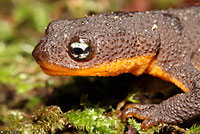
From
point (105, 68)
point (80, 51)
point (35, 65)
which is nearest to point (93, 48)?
point (80, 51)

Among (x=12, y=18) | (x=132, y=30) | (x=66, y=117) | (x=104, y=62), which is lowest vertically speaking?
(x=66, y=117)

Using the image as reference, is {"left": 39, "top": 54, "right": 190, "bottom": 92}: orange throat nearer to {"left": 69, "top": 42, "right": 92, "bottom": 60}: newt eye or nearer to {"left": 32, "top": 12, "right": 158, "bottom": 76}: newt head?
{"left": 32, "top": 12, "right": 158, "bottom": 76}: newt head

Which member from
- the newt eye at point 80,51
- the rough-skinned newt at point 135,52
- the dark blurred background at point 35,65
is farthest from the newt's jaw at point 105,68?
the dark blurred background at point 35,65

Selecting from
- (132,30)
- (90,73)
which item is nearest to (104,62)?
(90,73)

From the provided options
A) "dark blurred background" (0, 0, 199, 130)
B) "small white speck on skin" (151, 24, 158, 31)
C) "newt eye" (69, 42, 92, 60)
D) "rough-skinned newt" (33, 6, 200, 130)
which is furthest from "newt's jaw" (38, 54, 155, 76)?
"dark blurred background" (0, 0, 199, 130)

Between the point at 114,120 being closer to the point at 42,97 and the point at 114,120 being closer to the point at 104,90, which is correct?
the point at 104,90

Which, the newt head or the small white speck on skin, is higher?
the small white speck on skin

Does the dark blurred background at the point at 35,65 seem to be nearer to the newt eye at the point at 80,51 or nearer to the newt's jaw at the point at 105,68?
the newt's jaw at the point at 105,68
